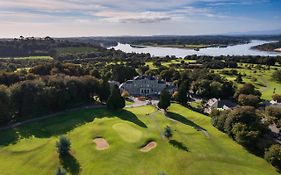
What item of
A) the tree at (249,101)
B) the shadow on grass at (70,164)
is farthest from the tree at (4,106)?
the tree at (249,101)

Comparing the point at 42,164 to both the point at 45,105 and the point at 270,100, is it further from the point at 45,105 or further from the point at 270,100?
the point at 270,100

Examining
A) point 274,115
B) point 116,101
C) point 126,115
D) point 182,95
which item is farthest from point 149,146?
point 182,95

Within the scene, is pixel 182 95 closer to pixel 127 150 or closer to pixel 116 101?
pixel 116 101

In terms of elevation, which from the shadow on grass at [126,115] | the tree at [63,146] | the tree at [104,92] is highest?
the tree at [104,92]

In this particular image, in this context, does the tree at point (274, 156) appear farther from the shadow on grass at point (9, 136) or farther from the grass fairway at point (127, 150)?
the shadow on grass at point (9, 136)

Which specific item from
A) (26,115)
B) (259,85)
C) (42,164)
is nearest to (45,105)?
(26,115)

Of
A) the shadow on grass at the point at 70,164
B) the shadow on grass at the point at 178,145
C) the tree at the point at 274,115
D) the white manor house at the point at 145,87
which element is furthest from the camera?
the white manor house at the point at 145,87

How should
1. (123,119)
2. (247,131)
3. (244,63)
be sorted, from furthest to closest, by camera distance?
(244,63) < (123,119) < (247,131)

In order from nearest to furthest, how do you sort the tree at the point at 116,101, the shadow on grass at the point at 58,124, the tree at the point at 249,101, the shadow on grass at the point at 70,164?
the shadow on grass at the point at 70,164, the shadow on grass at the point at 58,124, the tree at the point at 116,101, the tree at the point at 249,101
